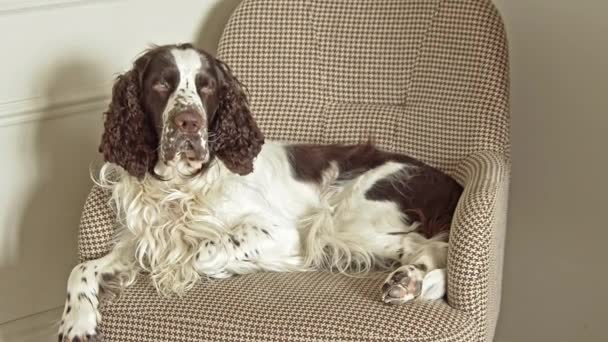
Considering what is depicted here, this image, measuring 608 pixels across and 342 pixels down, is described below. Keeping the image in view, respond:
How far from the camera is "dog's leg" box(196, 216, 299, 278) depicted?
272cm

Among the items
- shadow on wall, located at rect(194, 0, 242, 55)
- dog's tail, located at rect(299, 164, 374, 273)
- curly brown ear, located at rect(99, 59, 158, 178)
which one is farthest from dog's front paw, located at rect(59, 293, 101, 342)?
shadow on wall, located at rect(194, 0, 242, 55)

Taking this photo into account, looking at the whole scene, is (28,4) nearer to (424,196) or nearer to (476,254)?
(424,196)

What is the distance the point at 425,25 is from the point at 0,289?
1631 mm

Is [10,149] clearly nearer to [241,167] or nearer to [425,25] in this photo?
[241,167]

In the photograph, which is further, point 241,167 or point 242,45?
point 242,45

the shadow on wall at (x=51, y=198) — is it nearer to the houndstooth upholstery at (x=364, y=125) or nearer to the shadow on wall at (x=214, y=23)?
the shadow on wall at (x=214, y=23)

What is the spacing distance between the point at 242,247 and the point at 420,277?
51cm

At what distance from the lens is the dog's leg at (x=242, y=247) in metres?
2.72

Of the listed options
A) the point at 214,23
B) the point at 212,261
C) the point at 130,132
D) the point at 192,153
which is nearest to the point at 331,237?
the point at 212,261

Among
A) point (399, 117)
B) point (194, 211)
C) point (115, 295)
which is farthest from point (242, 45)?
point (115, 295)

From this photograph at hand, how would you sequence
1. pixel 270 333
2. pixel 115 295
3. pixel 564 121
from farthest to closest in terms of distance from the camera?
1. pixel 564 121
2. pixel 115 295
3. pixel 270 333

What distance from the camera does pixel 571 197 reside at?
3.42m

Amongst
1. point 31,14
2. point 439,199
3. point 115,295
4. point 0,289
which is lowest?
point 0,289

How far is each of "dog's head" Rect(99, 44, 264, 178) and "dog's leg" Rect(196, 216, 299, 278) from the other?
0.53 ft
